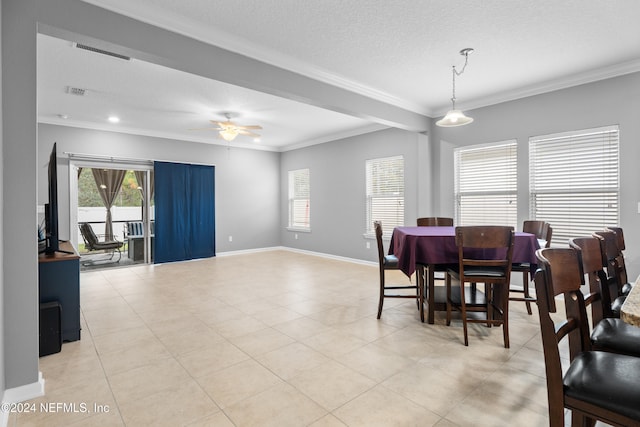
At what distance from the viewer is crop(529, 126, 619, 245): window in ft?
12.3

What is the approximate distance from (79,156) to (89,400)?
5354 mm

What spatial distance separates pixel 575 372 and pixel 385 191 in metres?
5.33

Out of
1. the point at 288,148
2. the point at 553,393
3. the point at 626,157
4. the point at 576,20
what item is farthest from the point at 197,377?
the point at 288,148

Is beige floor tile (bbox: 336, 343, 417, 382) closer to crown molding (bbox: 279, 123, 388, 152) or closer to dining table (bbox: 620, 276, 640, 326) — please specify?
dining table (bbox: 620, 276, 640, 326)

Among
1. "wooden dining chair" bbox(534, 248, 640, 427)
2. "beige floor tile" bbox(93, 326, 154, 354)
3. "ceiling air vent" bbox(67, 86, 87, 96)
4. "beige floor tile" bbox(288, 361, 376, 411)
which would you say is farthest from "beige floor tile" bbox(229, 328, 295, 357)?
"ceiling air vent" bbox(67, 86, 87, 96)

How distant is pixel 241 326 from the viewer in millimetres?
3236

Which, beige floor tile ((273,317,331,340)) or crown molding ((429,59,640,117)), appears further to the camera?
crown molding ((429,59,640,117))

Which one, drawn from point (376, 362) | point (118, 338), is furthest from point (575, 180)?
point (118, 338)

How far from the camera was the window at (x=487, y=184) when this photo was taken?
4.55 m

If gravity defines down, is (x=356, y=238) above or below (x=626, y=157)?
below

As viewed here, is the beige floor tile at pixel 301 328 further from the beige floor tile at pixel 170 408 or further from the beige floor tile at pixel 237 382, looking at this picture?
the beige floor tile at pixel 170 408

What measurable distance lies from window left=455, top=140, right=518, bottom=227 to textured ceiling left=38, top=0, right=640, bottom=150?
3.17ft

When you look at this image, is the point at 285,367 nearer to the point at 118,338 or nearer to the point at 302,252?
the point at 118,338

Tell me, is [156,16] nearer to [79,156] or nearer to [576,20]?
[576,20]
